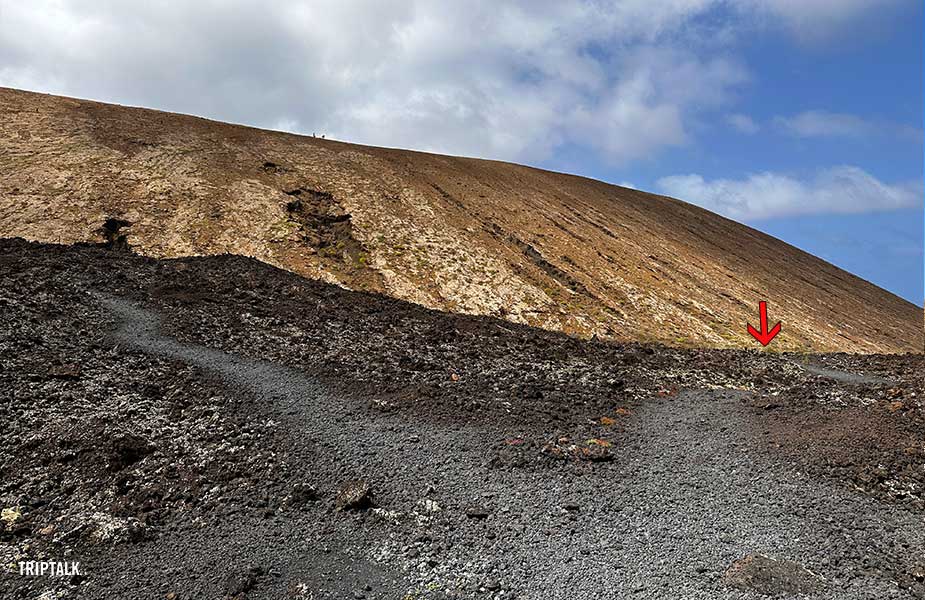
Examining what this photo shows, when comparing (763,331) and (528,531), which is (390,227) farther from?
(528,531)

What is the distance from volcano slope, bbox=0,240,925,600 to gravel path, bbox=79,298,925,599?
0.04 m

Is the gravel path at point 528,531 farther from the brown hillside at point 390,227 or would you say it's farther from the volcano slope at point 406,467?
the brown hillside at point 390,227

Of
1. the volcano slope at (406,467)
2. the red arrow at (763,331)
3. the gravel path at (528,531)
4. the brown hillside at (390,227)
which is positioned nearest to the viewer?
the gravel path at (528,531)

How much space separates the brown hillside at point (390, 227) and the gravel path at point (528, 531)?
1316 cm

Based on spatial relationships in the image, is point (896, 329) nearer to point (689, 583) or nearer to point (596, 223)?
point (596, 223)

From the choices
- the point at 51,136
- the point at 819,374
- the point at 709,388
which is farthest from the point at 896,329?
the point at 51,136

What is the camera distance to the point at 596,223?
42156 mm

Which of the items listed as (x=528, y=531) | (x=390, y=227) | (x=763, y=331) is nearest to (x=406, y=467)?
(x=528, y=531)

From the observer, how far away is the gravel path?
7000mm

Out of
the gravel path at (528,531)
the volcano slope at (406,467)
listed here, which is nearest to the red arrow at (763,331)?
the volcano slope at (406,467)

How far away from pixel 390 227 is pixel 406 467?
71.1ft

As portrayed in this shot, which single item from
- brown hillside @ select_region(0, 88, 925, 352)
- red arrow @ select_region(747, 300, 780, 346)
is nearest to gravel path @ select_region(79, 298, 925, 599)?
brown hillside @ select_region(0, 88, 925, 352)

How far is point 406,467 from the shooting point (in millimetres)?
10023

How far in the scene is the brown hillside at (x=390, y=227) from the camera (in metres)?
24.7
